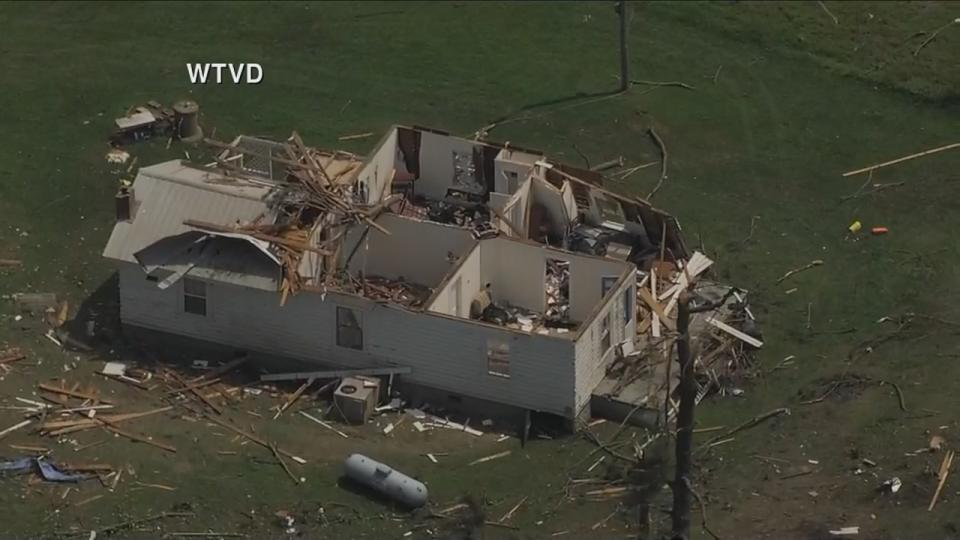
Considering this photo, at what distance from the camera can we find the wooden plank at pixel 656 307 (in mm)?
45062

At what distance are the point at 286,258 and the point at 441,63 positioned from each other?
51.0 feet

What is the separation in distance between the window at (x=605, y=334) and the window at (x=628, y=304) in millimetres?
850

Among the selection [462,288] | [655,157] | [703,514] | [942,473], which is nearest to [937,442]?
[942,473]

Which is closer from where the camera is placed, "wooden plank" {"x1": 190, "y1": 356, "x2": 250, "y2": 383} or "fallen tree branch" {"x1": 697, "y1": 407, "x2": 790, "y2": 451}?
"fallen tree branch" {"x1": 697, "y1": 407, "x2": 790, "y2": 451}

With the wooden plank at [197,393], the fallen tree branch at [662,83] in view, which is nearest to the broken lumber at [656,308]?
the wooden plank at [197,393]

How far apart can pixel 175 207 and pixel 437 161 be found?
24.4 feet

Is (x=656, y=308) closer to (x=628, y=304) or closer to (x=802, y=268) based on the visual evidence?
(x=628, y=304)

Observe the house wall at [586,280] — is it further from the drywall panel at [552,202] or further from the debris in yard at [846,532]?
the debris in yard at [846,532]

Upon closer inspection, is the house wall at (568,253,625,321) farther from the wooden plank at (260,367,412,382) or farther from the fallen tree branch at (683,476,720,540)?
the fallen tree branch at (683,476,720,540)

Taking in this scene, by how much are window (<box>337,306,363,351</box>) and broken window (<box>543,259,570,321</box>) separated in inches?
182

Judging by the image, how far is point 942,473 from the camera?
39.4 meters

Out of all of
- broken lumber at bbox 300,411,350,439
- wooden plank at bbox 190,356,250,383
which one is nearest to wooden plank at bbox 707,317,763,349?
broken lumber at bbox 300,411,350,439

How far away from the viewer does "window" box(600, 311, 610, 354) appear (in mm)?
43125

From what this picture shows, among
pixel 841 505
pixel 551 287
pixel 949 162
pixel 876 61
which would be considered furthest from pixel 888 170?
pixel 841 505
